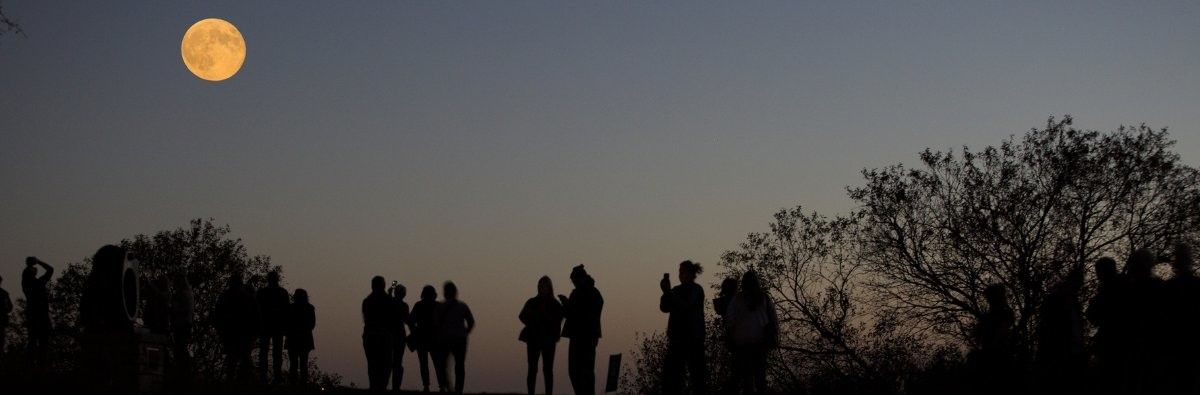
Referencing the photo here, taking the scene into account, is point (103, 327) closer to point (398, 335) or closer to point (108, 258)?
point (108, 258)

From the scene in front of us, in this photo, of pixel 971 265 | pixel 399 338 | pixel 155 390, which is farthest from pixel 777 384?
pixel 155 390

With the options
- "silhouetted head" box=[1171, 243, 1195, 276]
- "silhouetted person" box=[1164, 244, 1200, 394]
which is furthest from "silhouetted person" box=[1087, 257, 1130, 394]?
"silhouetted head" box=[1171, 243, 1195, 276]

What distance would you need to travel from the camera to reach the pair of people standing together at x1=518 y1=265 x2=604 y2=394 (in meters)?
15.8

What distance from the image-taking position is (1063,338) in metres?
12.5

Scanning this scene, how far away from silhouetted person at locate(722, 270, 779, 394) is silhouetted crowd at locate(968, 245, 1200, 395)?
2842 millimetres

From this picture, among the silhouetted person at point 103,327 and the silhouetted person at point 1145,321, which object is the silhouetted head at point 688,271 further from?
the silhouetted person at point 103,327

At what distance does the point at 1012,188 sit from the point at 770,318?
17.1m

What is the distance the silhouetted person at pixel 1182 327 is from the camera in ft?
38.5

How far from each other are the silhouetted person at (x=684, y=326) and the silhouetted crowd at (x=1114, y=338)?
364cm

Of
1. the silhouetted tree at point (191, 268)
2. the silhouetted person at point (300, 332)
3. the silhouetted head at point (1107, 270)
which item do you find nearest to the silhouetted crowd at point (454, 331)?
the silhouetted person at point (300, 332)

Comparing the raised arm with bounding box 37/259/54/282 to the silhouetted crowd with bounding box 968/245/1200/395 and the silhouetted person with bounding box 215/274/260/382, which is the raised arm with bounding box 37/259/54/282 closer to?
the silhouetted person with bounding box 215/274/260/382

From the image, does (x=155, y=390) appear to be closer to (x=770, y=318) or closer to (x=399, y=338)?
(x=399, y=338)

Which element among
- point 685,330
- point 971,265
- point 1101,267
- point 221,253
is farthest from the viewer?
point 221,253

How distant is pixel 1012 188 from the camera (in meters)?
30.7
